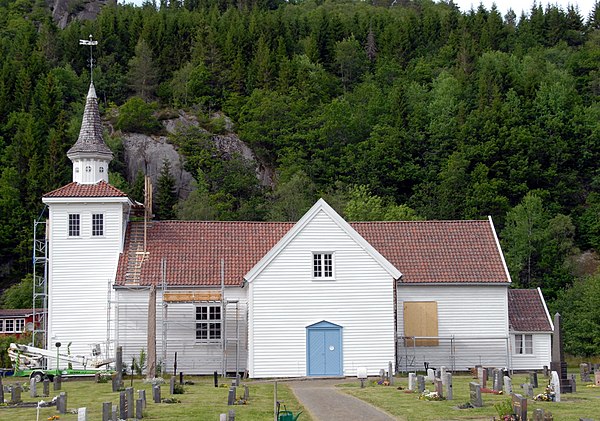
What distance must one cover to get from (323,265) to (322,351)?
3.89 m

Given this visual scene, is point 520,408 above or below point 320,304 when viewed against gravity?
below

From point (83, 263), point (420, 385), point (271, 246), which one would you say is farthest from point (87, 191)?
point (420, 385)

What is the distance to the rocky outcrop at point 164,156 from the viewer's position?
95.1m

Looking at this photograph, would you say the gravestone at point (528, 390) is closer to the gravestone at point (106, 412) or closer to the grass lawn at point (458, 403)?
the grass lawn at point (458, 403)

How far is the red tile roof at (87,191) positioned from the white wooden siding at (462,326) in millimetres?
14818

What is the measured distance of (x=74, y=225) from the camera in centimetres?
4812

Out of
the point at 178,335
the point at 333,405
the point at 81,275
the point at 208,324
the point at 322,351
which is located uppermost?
the point at 81,275

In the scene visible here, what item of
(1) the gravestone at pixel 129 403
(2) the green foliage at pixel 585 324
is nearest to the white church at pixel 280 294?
(2) the green foliage at pixel 585 324

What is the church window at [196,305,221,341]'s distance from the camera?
46.6 metres

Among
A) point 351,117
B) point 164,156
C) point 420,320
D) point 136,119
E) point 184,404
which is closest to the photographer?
point 184,404

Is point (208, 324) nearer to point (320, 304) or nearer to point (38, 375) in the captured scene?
point (320, 304)

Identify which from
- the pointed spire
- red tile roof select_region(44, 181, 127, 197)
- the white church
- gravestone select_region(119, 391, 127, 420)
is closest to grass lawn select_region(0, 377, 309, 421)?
gravestone select_region(119, 391, 127, 420)

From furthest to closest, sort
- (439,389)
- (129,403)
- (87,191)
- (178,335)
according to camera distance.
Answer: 1. (87,191)
2. (178,335)
3. (439,389)
4. (129,403)

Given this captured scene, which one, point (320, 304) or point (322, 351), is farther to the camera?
point (320, 304)
